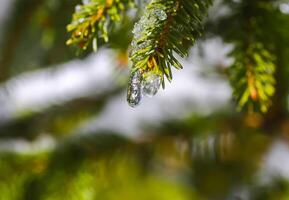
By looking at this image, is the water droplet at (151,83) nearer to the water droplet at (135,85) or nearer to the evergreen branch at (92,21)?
the water droplet at (135,85)

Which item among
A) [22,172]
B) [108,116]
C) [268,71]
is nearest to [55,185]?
[22,172]

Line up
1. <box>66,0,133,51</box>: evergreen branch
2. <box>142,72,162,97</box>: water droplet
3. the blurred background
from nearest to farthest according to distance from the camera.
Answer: <box>142,72,162,97</box>: water droplet
<box>66,0,133,51</box>: evergreen branch
the blurred background

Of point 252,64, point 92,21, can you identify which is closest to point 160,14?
point 92,21

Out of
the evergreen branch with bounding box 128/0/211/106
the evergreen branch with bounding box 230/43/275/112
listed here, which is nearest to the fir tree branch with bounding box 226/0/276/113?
the evergreen branch with bounding box 230/43/275/112

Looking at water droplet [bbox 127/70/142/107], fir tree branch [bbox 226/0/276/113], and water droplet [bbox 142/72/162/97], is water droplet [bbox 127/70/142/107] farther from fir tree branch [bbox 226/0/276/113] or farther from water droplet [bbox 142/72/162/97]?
fir tree branch [bbox 226/0/276/113]

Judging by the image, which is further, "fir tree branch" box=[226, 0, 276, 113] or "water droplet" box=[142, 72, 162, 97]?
"fir tree branch" box=[226, 0, 276, 113]

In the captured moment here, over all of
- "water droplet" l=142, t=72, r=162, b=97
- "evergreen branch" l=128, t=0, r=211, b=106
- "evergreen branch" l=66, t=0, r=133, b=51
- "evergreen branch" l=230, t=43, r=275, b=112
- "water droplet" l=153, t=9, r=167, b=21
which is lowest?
"evergreen branch" l=230, t=43, r=275, b=112

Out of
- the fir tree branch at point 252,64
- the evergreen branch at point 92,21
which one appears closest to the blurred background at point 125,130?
the fir tree branch at point 252,64
